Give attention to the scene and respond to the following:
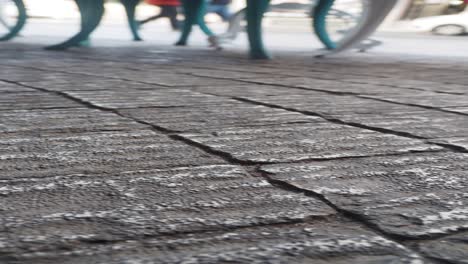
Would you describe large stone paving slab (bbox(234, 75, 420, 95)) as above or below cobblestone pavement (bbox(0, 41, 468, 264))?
below

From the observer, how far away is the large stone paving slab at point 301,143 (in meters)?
0.98

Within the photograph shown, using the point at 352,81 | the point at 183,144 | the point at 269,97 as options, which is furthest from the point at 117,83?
the point at 183,144

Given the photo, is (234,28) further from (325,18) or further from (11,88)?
(11,88)

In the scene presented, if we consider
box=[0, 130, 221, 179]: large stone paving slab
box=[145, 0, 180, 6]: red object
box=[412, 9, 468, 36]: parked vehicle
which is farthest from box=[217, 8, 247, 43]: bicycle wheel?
box=[412, 9, 468, 36]: parked vehicle

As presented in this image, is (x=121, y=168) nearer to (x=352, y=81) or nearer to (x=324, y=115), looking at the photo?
(x=324, y=115)

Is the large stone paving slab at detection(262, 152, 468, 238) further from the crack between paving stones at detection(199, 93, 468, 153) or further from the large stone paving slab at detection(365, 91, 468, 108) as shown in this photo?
the large stone paving slab at detection(365, 91, 468, 108)

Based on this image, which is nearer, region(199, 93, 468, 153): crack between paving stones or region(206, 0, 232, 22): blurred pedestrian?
region(199, 93, 468, 153): crack between paving stones

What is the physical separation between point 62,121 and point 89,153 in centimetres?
30

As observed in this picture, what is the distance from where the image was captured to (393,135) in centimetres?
116

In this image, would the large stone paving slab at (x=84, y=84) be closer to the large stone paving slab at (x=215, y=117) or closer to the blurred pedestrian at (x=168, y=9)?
the large stone paving slab at (x=215, y=117)

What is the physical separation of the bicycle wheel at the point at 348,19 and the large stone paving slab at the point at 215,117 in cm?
204

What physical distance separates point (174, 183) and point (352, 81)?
5.05ft

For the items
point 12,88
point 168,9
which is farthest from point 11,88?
point 168,9

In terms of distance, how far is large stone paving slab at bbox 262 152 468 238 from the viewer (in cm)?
67
